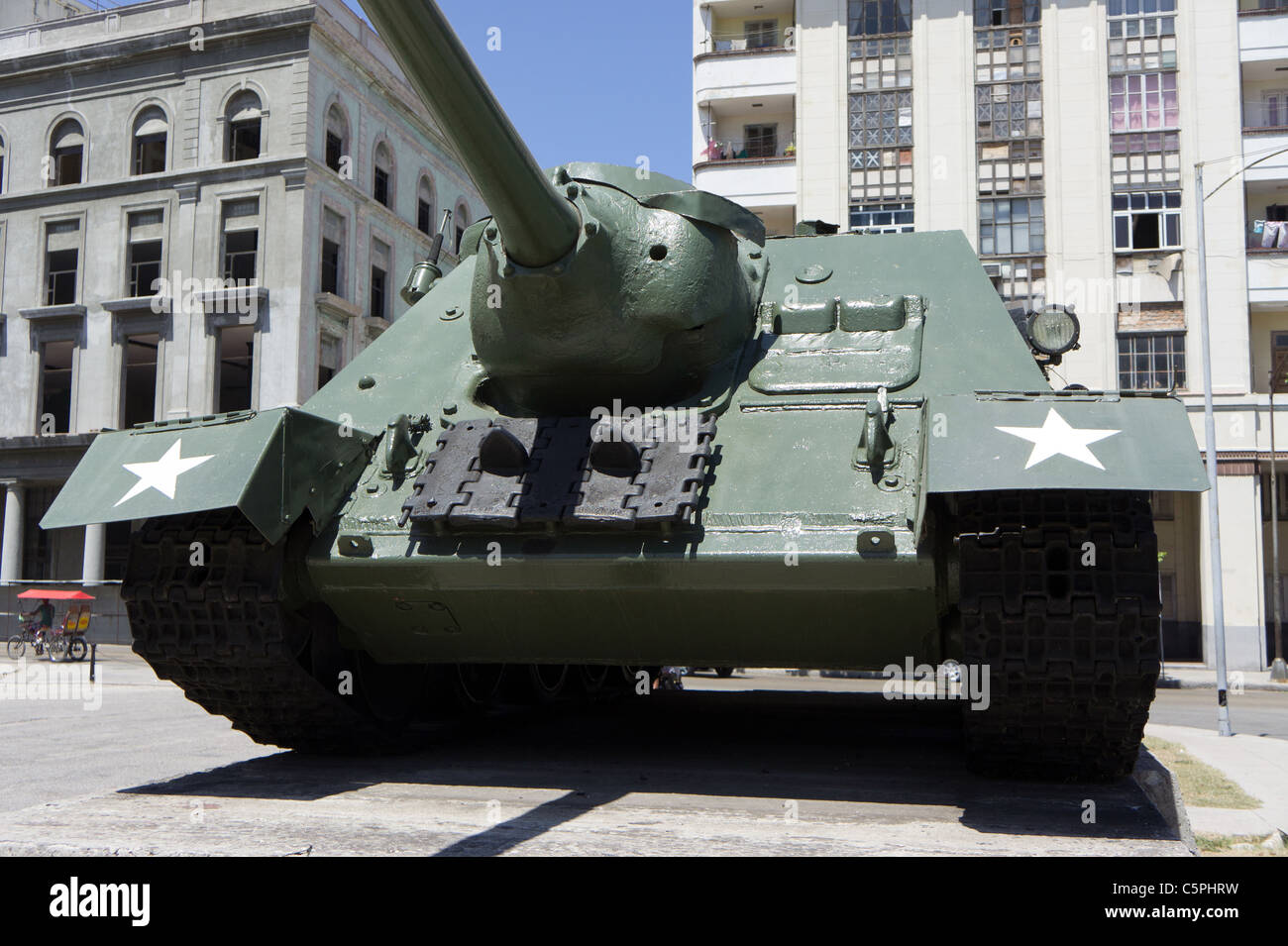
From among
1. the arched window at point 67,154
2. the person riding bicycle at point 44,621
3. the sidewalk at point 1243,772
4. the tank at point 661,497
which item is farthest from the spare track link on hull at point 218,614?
the arched window at point 67,154

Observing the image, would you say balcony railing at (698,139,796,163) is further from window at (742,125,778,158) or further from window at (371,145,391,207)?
window at (371,145,391,207)

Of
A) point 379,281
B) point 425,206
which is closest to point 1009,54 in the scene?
point 425,206

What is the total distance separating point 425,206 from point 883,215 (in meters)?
13.2

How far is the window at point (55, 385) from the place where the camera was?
3170cm

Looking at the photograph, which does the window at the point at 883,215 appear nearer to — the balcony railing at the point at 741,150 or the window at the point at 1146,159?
the balcony railing at the point at 741,150

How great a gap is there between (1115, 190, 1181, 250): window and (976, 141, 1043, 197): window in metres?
1.98

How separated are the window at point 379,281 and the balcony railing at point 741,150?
340 inches

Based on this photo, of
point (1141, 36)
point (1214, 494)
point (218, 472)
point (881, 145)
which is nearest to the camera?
point (218, 472)

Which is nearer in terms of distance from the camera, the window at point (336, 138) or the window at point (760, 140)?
the window at point (336, 138)

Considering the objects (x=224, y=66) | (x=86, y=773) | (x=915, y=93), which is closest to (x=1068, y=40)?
(x=915, y=93)

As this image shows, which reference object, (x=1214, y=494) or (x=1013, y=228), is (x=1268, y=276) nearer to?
(x=1013, y=228)

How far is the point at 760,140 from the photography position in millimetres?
32938

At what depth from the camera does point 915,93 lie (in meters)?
30.6
